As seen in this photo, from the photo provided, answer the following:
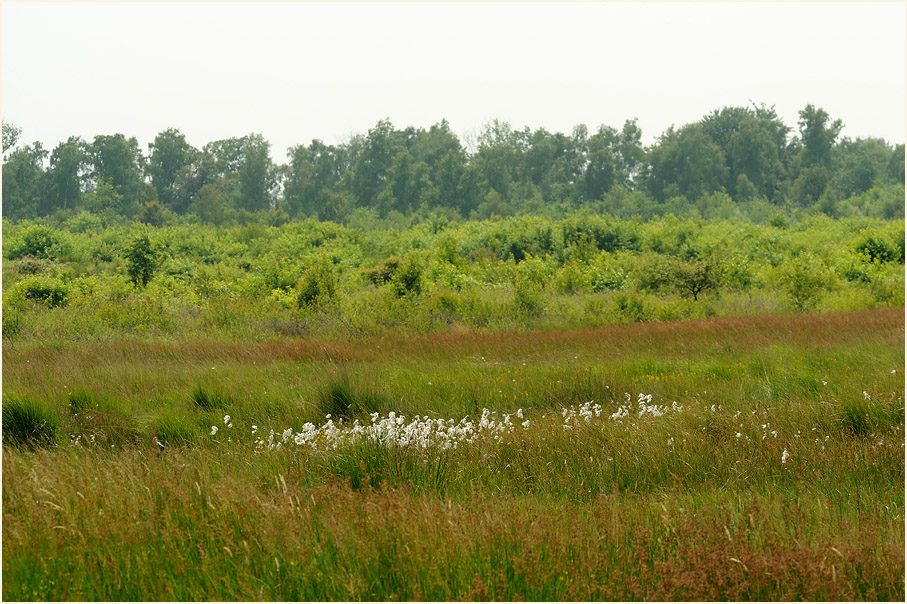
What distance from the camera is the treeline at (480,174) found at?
5944 centimetres

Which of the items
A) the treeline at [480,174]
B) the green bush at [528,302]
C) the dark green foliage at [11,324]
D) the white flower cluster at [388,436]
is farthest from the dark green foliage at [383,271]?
the treeline at [480,174]

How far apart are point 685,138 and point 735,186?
282 inches

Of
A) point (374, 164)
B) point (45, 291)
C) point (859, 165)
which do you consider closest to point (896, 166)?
point (859, 165)

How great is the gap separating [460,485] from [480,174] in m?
61.2

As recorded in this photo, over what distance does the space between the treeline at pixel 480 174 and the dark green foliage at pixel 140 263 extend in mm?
29523

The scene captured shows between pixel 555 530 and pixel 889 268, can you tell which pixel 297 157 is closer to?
pixel 889 268

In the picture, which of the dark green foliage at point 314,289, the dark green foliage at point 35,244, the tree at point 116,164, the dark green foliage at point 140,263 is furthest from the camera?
the tree at point 116,164

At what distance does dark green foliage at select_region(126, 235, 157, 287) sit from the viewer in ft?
88.3

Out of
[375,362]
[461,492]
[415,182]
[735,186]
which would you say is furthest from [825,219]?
[461,492]

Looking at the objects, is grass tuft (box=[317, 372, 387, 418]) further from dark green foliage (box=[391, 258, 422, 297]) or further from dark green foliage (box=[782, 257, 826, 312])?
dark green foliage (box=[782, 257, 826, 312])

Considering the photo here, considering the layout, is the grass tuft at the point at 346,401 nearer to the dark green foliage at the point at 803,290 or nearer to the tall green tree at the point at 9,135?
the dark green foliage at the point at 803,290

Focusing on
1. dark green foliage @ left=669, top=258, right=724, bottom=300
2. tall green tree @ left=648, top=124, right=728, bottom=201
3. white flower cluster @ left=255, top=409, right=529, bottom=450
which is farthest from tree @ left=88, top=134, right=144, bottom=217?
white flower cluster @ left=255, top=409, right=529, bottom=450

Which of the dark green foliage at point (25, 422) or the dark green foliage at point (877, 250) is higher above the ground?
the dark green foliage at point (877, 250)

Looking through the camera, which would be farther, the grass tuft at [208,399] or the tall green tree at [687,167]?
the tall green tree at [687,167]
